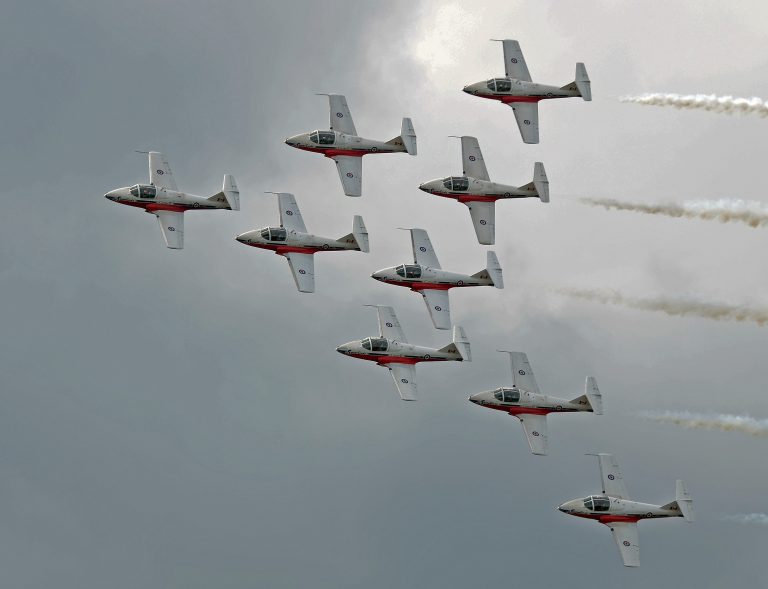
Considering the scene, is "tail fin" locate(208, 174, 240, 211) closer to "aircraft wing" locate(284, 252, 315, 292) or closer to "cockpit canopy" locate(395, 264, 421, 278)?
"aircraft wing" locate(284, 252, 315, 292)

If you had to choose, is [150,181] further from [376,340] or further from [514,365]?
[514,365]

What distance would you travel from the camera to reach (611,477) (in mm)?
125188

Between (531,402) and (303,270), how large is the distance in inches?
864

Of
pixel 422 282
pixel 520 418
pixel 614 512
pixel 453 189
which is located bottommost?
pixel 614 512

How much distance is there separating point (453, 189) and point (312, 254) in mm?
13273

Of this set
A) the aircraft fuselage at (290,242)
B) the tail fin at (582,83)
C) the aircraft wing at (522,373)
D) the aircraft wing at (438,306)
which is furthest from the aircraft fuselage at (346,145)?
the aircraft wing at (522,373)

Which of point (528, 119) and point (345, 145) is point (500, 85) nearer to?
point (528, 119)

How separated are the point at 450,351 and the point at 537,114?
69.1 ft

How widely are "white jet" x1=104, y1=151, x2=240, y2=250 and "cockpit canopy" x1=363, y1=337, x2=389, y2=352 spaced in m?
16.0

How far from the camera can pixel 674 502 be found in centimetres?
12119

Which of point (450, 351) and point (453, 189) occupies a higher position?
point (453, 189)

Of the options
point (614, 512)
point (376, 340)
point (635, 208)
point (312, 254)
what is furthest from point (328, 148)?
point (614, 512)

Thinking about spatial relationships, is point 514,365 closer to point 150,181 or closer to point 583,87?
point 583,87

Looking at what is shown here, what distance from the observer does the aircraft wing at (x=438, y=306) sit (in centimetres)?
12400
